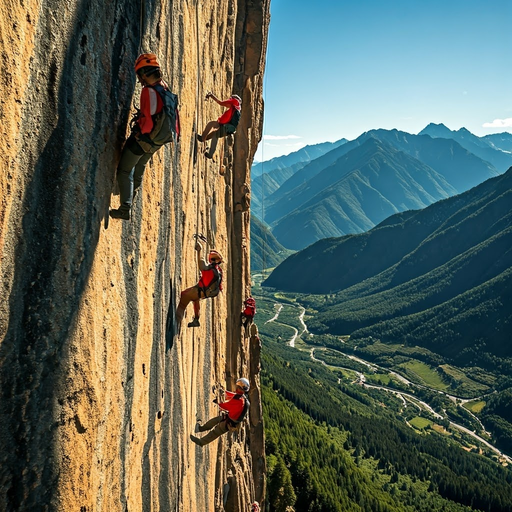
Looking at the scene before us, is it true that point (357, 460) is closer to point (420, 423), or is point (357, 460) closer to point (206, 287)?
point (420, 423)

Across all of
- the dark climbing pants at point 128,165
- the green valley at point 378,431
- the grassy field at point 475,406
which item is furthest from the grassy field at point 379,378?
the dark climbing pants at point 128,165

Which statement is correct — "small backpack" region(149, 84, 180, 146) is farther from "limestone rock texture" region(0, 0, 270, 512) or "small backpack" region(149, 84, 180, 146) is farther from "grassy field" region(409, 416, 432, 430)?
"grassy field" region(409, 416, 432, 430)

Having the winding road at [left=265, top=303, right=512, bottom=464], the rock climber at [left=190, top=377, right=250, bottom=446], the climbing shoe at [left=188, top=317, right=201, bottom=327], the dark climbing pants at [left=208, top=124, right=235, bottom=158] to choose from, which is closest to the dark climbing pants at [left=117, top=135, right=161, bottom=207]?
the climbing shoe at [left=188, top=317, right=201, bottom=327]

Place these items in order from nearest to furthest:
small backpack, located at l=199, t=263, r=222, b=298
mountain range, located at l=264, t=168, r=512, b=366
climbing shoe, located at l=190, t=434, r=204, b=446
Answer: small backpack, located at l=199, t=263, r=222, b=298 < climbing shoe, located at l=190, t=434, r=204, b=446 < mountain range, located at l=264, t=168, r=512, b=366

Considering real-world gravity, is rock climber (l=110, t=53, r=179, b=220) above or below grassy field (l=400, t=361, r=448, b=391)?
above

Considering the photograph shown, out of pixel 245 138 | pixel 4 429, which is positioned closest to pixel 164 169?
pixel 4 429

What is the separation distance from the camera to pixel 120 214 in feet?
15.1

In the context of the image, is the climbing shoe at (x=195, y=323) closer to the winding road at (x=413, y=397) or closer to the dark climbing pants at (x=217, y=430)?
the dark climbing pants at (x=217, y=430)

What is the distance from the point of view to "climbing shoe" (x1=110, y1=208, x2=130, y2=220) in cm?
454

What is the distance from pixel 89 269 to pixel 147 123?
1.55 meters

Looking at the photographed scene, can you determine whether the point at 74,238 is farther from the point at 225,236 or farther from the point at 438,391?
the point at 438,391

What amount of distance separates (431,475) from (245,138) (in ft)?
215

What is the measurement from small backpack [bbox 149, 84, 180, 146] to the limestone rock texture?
22.3 inches

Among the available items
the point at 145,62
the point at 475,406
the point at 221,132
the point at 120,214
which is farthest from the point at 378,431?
the point at 145,62
